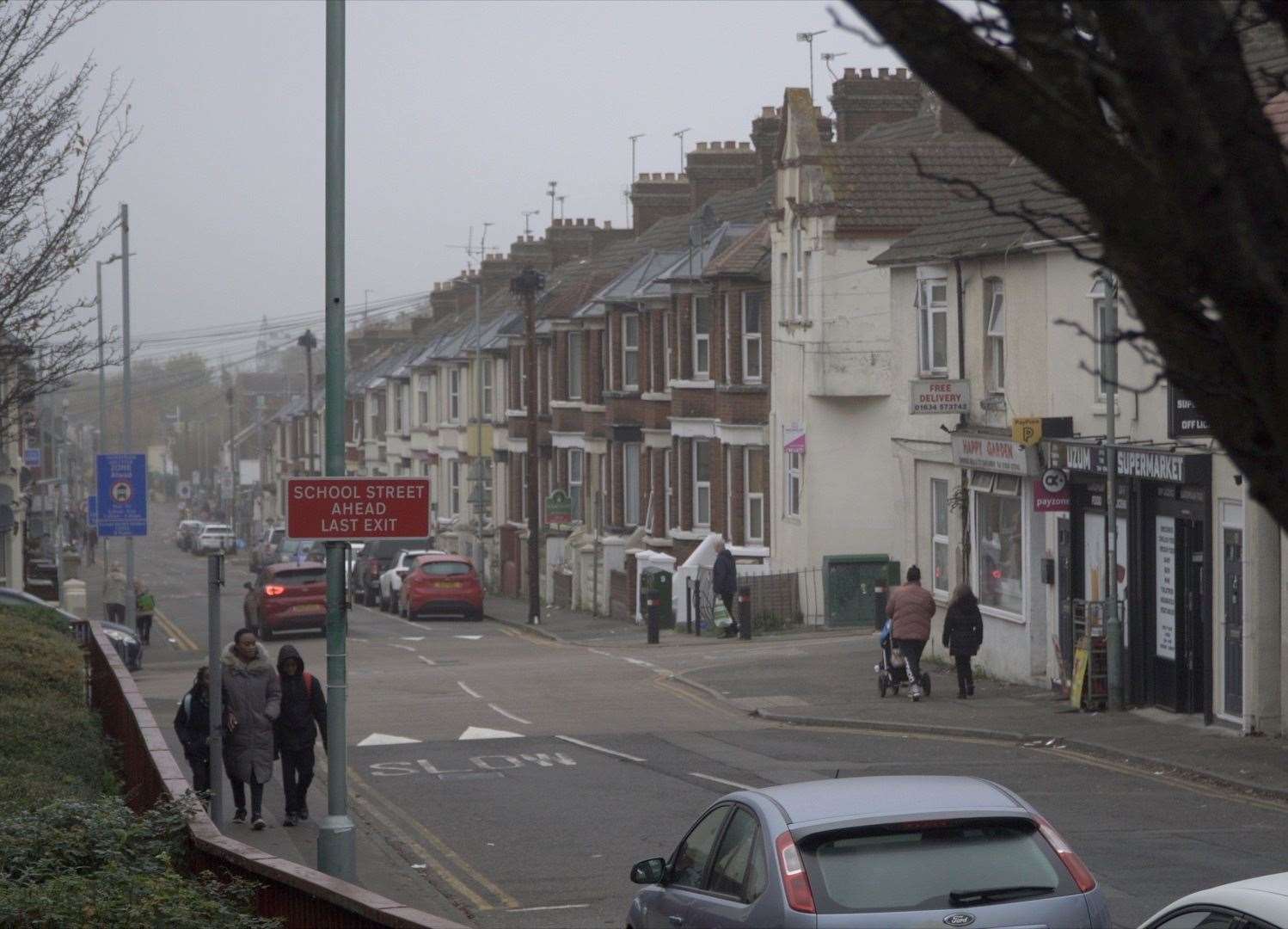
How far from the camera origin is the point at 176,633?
44.0 metres

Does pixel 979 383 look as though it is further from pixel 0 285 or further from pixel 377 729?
pixel 0 285

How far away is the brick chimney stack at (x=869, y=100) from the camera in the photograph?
1564 inches

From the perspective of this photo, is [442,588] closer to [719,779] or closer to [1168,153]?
[719,779]

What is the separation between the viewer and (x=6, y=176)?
615 inches

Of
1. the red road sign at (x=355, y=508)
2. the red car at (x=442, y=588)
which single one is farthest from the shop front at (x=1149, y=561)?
the red car at (x=442, y=588)

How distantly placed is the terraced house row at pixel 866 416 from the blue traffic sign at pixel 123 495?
12.9 m

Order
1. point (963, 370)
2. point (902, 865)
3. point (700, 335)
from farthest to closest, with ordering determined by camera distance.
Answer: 1. point (700, 335)
2. point (963, 370)
3. point (902, 865)

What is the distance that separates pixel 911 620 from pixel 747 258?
1868cm

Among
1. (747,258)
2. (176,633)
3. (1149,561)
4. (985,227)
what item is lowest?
(176,633)

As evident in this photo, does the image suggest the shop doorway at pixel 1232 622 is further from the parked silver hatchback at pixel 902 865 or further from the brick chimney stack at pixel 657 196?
the brick chimney stack at pixel 657 196

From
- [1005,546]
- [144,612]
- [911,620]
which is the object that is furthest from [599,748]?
[144,612]

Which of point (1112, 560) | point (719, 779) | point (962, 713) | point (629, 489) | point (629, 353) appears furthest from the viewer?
point (629, 353)

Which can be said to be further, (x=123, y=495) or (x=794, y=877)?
(x=123, y=495)

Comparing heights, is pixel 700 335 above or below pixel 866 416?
above
